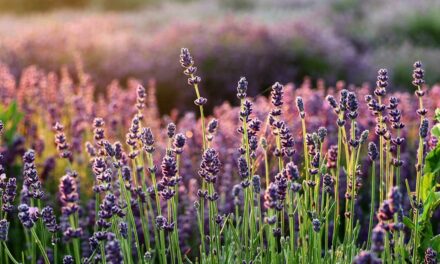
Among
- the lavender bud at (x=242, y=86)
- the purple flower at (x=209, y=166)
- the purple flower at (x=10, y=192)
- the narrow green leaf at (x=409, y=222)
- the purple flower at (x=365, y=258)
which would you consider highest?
the lavender bud at (x=242, y=86)

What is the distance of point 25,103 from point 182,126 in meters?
1.18

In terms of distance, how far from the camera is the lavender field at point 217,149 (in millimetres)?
2363

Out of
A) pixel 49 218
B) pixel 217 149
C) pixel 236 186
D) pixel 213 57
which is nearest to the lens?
pixel 49 218

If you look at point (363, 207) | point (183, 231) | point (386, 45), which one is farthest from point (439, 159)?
point (386, 45)

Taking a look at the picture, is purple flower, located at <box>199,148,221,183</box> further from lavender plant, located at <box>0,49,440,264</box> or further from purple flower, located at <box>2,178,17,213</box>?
purple flower, located at <box>2,178,17,213</box>

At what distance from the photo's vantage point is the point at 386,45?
39.3ft

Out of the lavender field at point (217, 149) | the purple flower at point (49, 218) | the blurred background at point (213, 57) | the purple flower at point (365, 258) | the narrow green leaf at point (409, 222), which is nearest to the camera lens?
the purple flower at point (365, 258)

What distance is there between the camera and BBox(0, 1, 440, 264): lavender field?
2363 mm

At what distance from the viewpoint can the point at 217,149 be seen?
4762mm

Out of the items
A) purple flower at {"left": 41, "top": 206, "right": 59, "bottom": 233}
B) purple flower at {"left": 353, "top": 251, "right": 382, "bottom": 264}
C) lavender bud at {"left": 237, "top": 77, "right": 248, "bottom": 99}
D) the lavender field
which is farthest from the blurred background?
purple flower at {"left": 353, "top": 251, "right": 382, "bottom": 264}

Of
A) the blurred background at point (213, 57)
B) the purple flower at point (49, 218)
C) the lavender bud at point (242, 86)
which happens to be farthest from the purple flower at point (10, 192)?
the blurred background at point (213, 57)

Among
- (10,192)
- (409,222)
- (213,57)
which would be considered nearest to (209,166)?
(10,192)

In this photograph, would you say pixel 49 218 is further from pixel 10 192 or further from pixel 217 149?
pixel 217 149

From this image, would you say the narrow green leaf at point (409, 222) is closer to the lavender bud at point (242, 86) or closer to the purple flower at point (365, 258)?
the lavender bud at point (242, 86)
